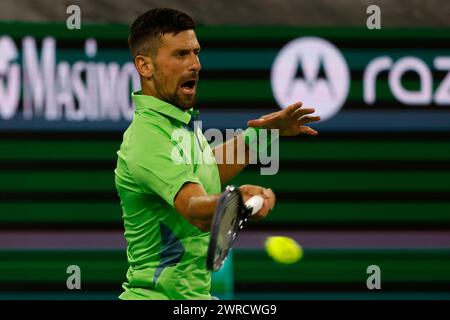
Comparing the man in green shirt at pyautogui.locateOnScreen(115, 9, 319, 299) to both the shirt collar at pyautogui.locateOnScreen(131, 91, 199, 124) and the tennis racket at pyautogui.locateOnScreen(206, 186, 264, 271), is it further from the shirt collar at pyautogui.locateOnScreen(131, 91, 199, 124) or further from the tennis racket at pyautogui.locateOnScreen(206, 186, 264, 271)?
the tennis racket at pyautogui.locateOnScreen(206, 186, 264, 271)

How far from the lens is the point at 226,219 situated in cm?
376

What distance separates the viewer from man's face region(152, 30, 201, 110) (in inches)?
167

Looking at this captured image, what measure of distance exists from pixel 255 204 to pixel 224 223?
147mm

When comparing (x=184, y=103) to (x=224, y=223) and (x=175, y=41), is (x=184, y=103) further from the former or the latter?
(x=224, y=223)

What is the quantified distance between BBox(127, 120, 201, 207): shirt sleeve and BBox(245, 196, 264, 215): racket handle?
0.25 meters

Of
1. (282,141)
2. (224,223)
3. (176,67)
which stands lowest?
(224,223)

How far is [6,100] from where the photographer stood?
7145 millimetres

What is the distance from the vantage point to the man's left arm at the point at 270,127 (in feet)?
14.9

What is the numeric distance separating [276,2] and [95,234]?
2.12m

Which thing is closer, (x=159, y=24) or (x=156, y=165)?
(x=156, y=165)

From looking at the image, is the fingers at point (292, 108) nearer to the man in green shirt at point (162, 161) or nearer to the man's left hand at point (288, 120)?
the man's left hand at point (288, 120)

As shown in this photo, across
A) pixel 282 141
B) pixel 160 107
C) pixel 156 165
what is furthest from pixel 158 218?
pixel 282 141
